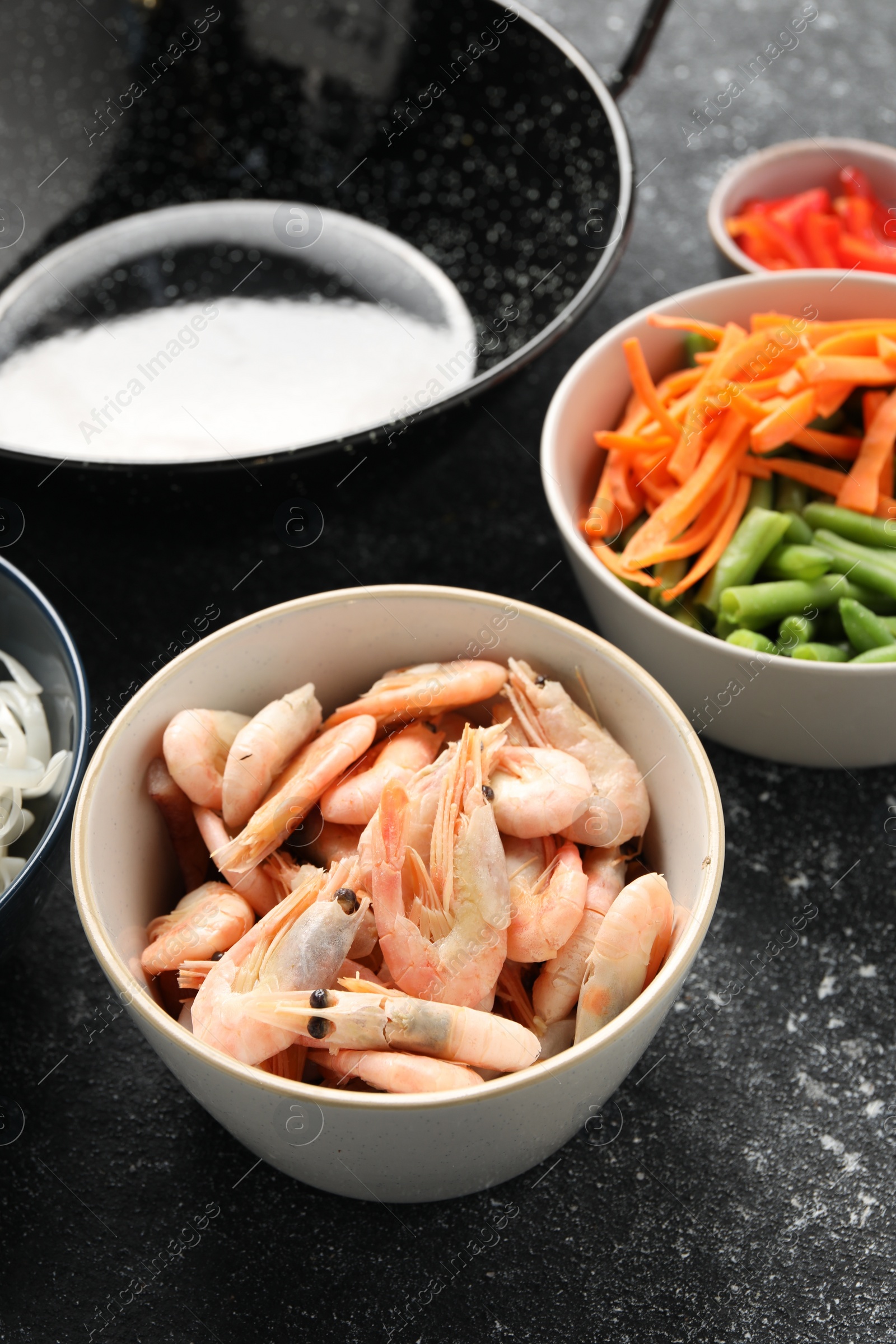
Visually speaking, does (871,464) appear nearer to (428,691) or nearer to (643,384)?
(643,384)

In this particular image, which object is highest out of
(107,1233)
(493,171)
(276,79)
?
(276,79)

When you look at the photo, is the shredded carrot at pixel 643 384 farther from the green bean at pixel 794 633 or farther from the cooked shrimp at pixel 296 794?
the cooked shrimp at pixel 296 794

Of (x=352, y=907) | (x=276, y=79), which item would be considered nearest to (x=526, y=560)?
(x=352, y=907)

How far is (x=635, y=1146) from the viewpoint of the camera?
2.62 feet

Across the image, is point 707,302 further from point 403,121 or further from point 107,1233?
point 107,1233

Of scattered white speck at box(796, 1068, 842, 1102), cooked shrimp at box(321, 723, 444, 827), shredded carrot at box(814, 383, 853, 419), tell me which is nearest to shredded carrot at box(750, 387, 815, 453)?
shredded carrot at box(814, 383, 853, 419)

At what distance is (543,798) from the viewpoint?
2.46 feet

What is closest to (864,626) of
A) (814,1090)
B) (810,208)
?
(814,1090)

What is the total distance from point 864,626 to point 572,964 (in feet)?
1.26

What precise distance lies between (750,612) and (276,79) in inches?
35.0

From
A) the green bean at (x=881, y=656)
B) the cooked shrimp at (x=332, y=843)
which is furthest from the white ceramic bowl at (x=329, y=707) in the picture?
the green bean at (x=881, y=656)

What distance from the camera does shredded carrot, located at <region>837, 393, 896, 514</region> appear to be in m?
0.96

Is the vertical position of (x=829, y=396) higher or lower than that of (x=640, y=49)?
lower

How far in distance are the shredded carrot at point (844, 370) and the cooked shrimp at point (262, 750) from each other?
0.51 meters
